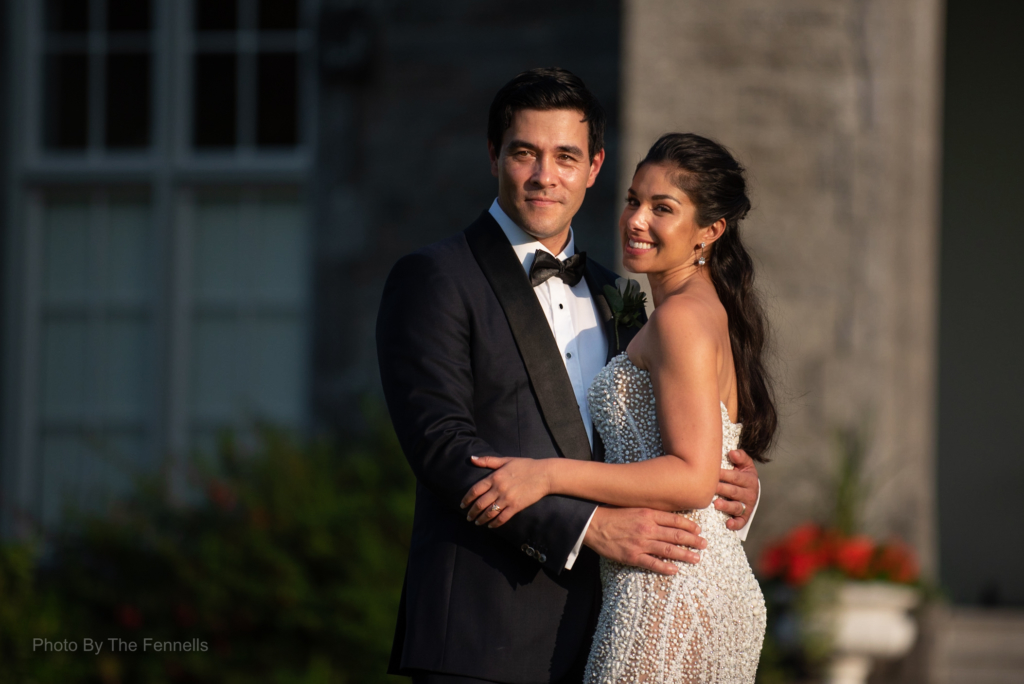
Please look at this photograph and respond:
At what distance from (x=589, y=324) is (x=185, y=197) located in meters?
5.55

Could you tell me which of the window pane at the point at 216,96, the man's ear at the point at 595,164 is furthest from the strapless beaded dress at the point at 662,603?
the window pane at the point at 216,96

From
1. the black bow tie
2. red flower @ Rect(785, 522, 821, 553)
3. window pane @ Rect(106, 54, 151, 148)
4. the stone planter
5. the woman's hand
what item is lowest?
the stone planter

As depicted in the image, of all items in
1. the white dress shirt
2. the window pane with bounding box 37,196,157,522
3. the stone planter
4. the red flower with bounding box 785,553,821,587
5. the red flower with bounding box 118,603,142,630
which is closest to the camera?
the white dress shirt

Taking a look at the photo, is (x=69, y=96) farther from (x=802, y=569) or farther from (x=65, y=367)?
(x=802, y=569)

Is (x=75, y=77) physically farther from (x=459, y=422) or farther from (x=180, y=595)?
(x=459, y=422)

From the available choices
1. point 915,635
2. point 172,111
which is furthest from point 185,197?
point 915,635

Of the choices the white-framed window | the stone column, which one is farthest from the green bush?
the stone column

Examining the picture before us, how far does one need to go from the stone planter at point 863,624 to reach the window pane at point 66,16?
610 centimetres

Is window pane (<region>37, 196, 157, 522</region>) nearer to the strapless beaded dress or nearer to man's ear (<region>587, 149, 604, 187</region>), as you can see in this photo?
man's ear (<region>587, 149, 604, 187</region>)

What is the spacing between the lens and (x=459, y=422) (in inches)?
94.8

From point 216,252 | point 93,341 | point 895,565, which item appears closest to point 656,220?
point 895,565

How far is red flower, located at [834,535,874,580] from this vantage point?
5.28 metres

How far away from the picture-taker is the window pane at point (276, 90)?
7.56 m

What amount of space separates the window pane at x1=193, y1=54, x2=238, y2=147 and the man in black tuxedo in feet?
17.5
